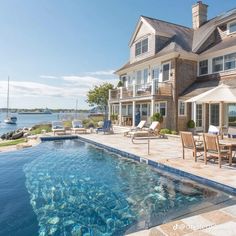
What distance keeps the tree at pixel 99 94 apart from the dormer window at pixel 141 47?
14.3 m

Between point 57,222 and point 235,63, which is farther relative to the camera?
point 235,63

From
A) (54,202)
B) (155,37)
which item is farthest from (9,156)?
(155,37)

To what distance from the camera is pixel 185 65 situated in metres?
20.5

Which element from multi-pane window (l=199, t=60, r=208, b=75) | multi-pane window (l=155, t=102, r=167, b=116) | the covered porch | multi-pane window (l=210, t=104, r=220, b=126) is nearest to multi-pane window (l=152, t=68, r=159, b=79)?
the covered porch

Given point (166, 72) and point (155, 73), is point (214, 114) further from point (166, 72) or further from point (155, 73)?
point (155, 73)

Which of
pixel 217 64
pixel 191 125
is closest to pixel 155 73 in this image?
pixel 217 64

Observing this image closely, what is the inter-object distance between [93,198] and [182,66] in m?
16.4

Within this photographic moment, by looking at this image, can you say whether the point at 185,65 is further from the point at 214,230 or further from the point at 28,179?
the point at 214,230

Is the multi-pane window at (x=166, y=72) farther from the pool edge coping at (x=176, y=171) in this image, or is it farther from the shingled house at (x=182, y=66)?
the pool edge coping at (x=176, y=171)

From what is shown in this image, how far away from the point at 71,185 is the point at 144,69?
18.7 metres

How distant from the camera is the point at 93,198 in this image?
6.57m

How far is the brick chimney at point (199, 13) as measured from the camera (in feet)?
79.9

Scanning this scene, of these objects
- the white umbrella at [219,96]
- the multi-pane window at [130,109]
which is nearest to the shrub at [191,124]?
the white umbrella at [219,96]

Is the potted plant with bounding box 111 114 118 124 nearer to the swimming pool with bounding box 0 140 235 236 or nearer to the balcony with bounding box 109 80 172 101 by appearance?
the balcony with bounding box 109 80 172 101
